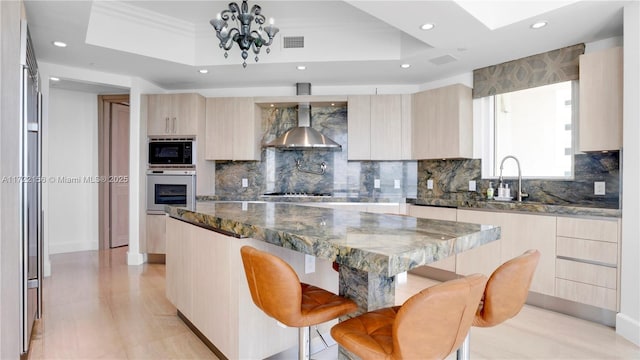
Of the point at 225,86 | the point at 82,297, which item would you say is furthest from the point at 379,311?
the point at 225,86

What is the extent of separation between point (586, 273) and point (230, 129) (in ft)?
13.4

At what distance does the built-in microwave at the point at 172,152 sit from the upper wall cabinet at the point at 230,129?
10.8 inches

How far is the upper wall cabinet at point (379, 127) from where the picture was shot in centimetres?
439

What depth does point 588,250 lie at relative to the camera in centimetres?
266

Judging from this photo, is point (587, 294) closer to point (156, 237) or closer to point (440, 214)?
point (440, 214)

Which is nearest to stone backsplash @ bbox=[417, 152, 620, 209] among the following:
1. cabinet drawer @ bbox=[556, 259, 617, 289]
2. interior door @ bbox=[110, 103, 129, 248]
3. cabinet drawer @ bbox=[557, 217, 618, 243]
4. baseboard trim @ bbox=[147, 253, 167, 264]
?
cabinet drawer @ bbox=[557, 217, 618, 243]

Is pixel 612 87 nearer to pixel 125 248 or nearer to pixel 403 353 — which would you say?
pixel 403 353

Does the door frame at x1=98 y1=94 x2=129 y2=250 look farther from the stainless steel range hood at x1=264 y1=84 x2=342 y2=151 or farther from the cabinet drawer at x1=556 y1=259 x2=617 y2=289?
the cabinet drawer at x1=556 y1=259 x2=617 y2=289

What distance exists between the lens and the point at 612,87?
2.68 m

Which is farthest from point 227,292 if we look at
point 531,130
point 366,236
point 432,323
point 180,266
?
point 531,130

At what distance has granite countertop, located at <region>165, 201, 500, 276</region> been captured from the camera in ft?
3.53

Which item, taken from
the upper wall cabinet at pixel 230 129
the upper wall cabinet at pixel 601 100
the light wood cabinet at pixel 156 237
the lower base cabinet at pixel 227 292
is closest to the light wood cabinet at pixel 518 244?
the upper wall cabinet at pixel 601 100

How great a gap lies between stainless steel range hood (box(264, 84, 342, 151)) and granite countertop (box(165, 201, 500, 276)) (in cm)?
255

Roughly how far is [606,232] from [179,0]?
419cm
